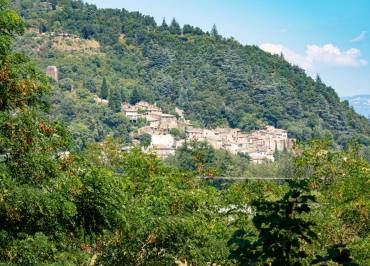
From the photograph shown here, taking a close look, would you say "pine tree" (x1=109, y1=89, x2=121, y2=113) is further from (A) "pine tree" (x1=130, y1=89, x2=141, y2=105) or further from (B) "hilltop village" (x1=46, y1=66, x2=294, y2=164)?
(A) "pine tree" (x1=130, y1=89, x2=141, y2=105)

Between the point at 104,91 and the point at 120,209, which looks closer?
the point at 120,209

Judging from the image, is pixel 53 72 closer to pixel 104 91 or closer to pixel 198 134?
pixel 104 91

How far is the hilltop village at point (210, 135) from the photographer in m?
154

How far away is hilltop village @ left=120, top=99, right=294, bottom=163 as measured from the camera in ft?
504

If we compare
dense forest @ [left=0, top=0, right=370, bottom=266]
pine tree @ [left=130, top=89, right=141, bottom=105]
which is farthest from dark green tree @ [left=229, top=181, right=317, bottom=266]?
pine tree @ [left=130, top=89, right=141, bottom=105]

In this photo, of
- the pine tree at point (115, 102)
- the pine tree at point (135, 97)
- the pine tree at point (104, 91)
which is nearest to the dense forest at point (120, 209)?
the pine tree at point (115, 102)

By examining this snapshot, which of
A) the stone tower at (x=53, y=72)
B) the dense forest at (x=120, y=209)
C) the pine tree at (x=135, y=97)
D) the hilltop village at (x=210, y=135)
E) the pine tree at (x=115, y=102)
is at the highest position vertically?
the stone tower at (x=53, y=72)

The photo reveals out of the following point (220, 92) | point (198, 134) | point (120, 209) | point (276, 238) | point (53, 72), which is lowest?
point (120, 209)

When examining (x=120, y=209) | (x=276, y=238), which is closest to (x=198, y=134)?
(x=120, y=209)

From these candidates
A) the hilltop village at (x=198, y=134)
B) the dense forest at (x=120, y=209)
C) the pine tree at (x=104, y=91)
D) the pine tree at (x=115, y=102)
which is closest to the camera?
the dense forest at (x=120, y=209)

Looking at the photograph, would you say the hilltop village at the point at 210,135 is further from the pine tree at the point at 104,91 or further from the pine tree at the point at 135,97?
the pine tree at the point at 104,91

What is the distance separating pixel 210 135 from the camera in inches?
6442

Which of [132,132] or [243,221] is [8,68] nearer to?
[243,221]

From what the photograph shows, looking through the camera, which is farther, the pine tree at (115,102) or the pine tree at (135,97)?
the pine tree at (135,97)
